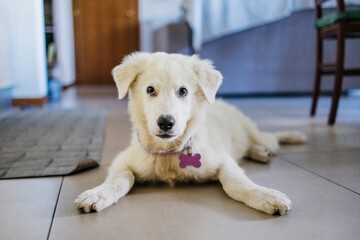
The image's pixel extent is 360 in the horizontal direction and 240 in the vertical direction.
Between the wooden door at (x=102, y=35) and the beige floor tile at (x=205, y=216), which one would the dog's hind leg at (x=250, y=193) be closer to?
the beige floor tile at (x=205, y=216)

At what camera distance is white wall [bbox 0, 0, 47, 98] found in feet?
13.0

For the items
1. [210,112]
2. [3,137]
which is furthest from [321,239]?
[3,137]

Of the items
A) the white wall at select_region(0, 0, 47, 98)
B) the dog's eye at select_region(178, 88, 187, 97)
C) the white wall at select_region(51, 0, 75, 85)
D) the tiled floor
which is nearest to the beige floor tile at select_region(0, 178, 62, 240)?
the tiled floor

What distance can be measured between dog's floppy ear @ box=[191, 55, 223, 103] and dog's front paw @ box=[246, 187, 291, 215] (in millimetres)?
441

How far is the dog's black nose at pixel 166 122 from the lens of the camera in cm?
124

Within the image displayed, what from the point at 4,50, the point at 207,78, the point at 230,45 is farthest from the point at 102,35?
the point at 207,78

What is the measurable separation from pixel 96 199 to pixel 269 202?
23.6 inches

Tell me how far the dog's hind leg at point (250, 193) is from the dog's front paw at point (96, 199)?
1.46ft

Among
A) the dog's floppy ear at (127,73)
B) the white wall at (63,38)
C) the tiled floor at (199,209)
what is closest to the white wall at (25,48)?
the tiled floor at (199,209)

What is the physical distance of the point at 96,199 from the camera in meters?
1.20

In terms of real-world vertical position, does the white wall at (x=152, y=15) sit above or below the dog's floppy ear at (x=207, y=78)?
above

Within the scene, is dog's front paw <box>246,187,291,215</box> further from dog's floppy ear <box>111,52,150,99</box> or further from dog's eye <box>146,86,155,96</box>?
dog's floppy ear <box>111,52,150,99</box>

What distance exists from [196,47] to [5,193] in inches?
124

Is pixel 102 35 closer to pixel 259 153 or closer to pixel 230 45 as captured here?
pixel 230 45
